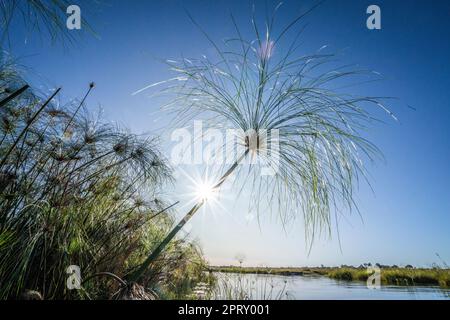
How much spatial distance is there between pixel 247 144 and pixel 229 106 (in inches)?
12.4

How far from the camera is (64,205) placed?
7.20 ft

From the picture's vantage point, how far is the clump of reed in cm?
197

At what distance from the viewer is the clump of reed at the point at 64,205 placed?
1.97m

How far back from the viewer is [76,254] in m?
2.22

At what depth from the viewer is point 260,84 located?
2.30 metres

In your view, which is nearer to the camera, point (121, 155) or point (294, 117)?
point (294, 117)

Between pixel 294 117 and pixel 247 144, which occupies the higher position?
pixel 294 117

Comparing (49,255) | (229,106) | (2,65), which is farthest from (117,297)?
(2,65)

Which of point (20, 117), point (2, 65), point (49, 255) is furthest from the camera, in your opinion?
point (2, 65)
